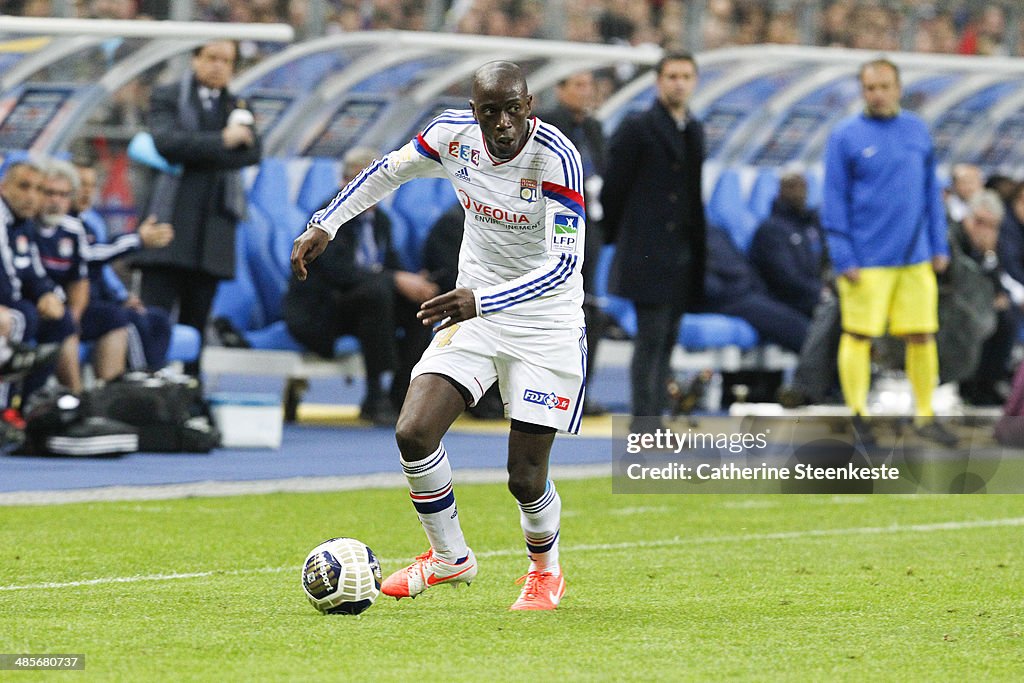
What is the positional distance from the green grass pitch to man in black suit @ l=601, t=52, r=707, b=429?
6.61 feet

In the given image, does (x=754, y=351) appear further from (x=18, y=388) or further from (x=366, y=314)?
(x=18, y=388)

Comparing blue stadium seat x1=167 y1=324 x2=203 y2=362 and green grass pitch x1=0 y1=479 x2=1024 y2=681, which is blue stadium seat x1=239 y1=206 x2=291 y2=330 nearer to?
blue stadium seat x1=167 y1=324 x2=203 y2=362

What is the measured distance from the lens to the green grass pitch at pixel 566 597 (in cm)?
548

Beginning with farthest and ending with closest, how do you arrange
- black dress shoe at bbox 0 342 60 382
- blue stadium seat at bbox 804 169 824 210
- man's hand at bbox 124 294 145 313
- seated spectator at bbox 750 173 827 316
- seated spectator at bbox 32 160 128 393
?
blue stadium seat at bbox 804 169 824 210 < seated spectator at bbox 750 173 827 316 < man's hand at bbox 124 294 145 313 < seated spectator at bbox 32 160 128 393 < black dress shoe at bbox 0 342 60 382

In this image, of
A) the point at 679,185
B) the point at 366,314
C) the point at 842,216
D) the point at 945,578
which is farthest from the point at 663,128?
the point at 945,578

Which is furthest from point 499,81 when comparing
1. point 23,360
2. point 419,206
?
point 419,206

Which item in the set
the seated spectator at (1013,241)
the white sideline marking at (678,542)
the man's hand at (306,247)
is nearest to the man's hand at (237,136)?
the white sideline marking at (678,542)

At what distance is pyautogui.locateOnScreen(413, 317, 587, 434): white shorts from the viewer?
6738mm

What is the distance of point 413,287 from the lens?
14.7 meters

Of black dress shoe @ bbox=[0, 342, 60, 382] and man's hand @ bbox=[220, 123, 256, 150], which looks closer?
black dress shoe @ bbox=[0, 342, 60, 382]

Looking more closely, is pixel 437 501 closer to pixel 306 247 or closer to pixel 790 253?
pixel 306 247

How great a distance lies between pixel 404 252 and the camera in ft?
53.0

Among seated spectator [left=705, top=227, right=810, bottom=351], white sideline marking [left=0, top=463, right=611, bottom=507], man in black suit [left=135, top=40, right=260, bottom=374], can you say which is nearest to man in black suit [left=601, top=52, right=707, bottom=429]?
white sideline marking [left=0, top=463, right=611, bottom=507]

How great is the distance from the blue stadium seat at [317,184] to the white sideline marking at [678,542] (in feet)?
24.4
